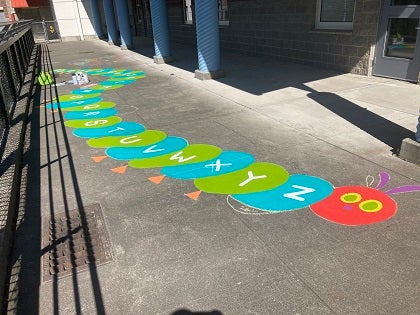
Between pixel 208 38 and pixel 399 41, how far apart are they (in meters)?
5.39

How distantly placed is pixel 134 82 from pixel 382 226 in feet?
33.0

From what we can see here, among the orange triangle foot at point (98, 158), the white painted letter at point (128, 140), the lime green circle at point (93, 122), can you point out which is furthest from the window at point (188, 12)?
the orange triangle foot at point (98, 158)

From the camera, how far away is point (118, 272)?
11.1ft

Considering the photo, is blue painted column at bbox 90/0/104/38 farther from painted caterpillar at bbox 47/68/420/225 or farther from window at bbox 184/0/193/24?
painted caterpillar at bbox 47/68/420/225

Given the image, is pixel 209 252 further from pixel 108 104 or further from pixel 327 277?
pixel 108 104

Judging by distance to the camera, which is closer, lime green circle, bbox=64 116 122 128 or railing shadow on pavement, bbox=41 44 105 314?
railing shadow on pavement, bbox=41 44 105 314

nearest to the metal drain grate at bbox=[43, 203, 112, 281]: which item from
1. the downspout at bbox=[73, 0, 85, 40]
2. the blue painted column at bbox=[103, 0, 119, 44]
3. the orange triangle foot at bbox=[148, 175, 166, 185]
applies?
the orange triangle foot at bbox=[148, 175, 166, 185]

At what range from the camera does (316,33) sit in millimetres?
11625

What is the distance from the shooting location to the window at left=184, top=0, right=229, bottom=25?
16688 mm

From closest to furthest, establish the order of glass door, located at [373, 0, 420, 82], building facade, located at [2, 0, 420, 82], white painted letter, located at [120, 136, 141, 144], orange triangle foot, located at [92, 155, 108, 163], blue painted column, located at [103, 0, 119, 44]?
orange triangle foot, located at [92, 155, 108, 163] → white painted letter, located at [120, 136, 141, 144] → glass door, located at [373, 0, 420, 82] → building facade, located at [2, 0, 420, 82] → blue painted column, located at [103, 0, 119, 44]

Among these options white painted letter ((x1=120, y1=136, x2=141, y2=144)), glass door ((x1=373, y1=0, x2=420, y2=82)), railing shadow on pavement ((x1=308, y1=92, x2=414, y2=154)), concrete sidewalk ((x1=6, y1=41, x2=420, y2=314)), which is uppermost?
glass door ((x1=373, y1=0, x2=420, y2=82))

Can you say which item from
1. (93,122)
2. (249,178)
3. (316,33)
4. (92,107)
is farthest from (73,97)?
(316,33)

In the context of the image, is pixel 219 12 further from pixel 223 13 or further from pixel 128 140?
pixel 128 140

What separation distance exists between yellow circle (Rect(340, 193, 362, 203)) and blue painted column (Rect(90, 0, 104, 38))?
92.1ft
